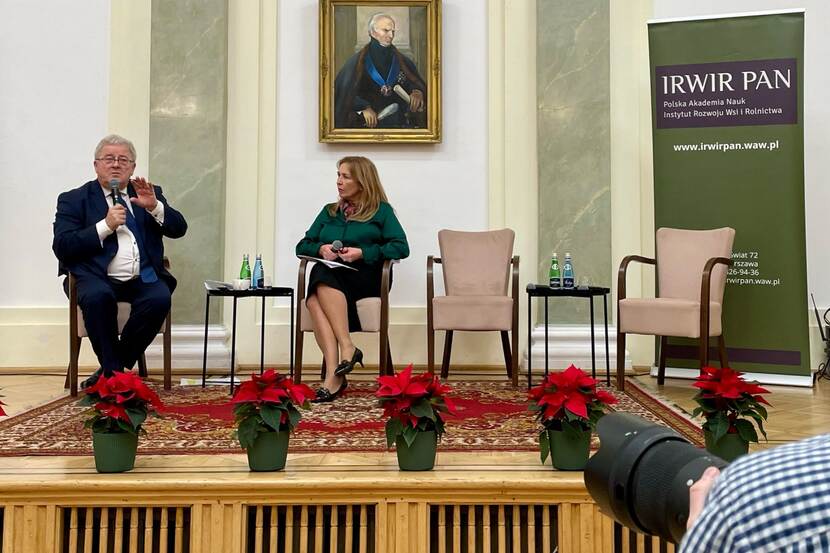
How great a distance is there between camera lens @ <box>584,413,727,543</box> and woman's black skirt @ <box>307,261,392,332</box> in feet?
10.9

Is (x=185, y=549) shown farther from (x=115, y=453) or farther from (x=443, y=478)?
(x=443, y=478)

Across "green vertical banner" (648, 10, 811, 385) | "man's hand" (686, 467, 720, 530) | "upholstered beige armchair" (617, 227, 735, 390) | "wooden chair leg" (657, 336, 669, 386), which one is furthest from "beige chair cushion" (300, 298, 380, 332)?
"man's hand" (686, 467, 720, 530)

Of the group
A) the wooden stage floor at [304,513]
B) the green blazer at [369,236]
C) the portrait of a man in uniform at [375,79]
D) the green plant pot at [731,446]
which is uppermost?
the portrait of a man in uniform at [375,79]

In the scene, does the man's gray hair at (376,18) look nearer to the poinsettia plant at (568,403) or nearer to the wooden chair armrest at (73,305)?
the wooden chair armrest at (73,305)

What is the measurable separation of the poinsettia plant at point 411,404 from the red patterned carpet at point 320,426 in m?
0.42

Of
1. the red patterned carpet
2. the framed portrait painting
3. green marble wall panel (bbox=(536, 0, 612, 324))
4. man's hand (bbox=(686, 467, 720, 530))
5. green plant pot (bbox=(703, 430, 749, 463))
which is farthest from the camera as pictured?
the framed portrait painting

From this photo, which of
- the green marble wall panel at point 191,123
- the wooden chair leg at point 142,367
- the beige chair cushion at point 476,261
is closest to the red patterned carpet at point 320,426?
the wooden chair leg at point 142,367

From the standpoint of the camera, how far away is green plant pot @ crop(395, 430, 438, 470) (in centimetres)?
218

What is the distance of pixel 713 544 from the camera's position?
454 mm

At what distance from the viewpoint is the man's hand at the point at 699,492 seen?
1.83 ft

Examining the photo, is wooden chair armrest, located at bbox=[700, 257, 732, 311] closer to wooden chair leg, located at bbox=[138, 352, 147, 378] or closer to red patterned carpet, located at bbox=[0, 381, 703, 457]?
red patterned carpet, located at bbox=[0, 381, 703, 457]

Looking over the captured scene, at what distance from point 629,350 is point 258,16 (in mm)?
3411

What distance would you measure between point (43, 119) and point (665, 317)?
4.17 metres

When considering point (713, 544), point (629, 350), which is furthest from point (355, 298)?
point (713, 544)
